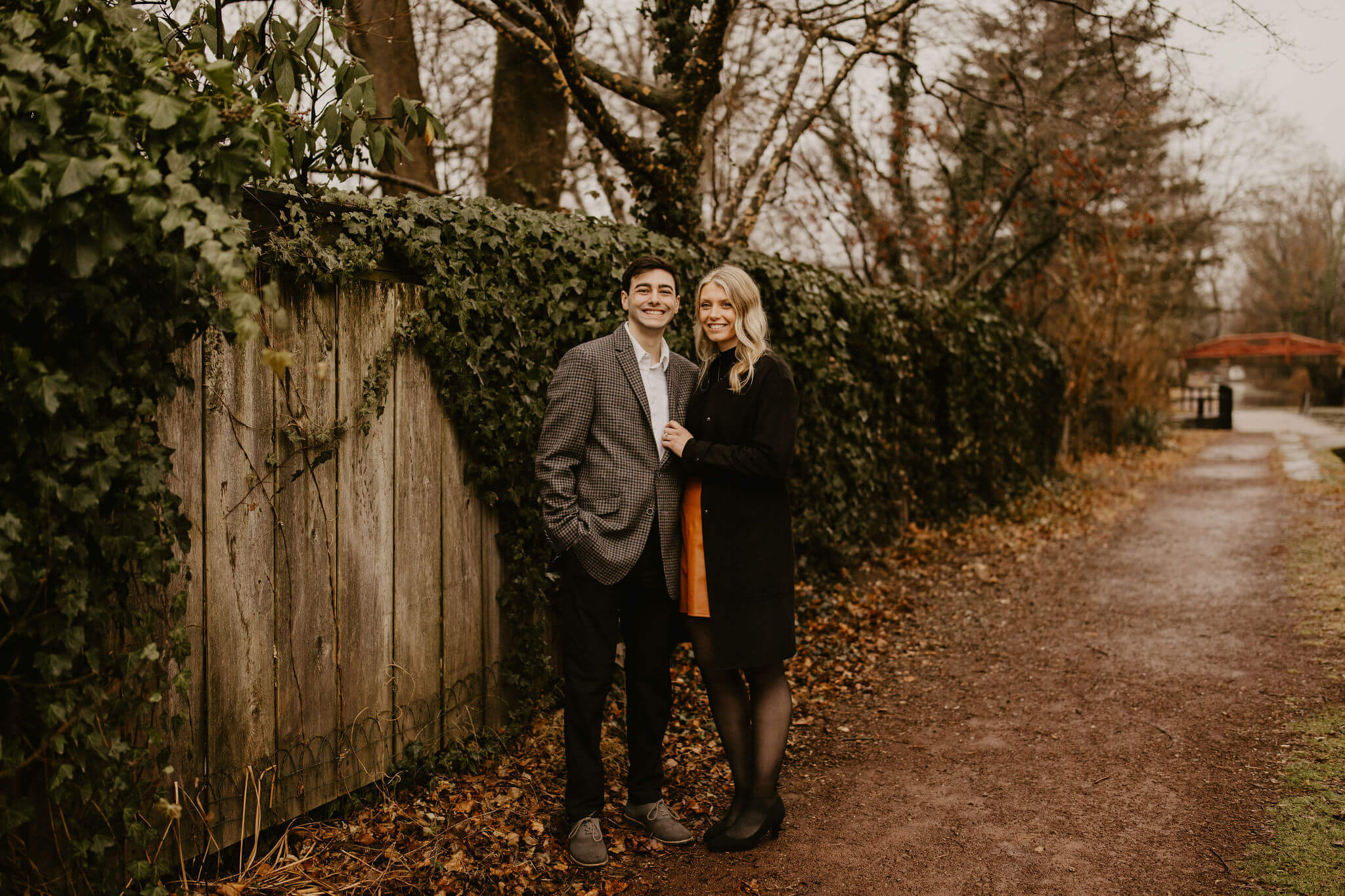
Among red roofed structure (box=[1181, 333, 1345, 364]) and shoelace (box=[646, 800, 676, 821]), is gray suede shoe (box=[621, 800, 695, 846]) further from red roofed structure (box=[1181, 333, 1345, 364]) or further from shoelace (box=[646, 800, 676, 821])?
red roofed structure (box=[1181, 333, 1345, 364])

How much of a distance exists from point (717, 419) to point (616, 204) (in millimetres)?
5429

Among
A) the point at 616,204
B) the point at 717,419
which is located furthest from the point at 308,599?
the point at 616,204

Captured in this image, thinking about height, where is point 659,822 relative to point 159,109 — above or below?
below

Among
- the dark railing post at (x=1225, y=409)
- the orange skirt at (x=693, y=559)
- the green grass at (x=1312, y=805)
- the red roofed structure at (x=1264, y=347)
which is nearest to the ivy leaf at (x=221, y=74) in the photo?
the orange skirt at (x=693, y=559)

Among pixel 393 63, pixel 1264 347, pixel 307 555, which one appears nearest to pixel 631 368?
pixel 307 555

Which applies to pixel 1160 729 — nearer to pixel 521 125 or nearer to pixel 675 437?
pixel 675 437

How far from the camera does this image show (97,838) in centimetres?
255

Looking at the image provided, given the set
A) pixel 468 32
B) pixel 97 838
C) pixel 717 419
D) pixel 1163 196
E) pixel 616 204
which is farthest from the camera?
pixel 1163 196

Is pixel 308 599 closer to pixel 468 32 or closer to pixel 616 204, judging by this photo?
pixel 616 204

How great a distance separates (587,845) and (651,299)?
2116 mm

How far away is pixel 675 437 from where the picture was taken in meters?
3.61

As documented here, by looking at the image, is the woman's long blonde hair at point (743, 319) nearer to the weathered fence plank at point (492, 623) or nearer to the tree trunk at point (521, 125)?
the weathered fence plank at point (492, 623)

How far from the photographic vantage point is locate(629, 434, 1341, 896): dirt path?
3.41 m

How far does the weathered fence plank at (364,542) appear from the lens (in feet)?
11.5
